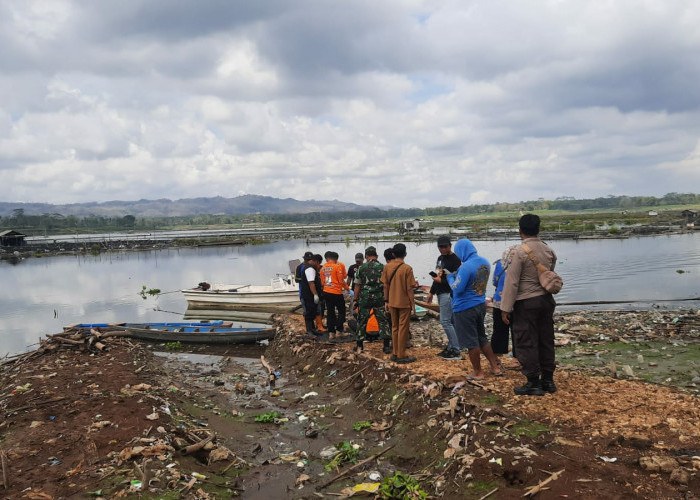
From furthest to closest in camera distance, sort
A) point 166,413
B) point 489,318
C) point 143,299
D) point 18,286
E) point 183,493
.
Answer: point 18,286 < point 143,299 < point 489,318 < point 166,413 < point 183,493

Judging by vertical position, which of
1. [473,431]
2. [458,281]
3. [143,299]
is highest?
[458,281]

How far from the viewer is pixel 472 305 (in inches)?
270

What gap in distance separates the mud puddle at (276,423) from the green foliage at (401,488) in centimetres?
60

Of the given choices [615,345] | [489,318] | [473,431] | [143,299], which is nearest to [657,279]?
[489,318]

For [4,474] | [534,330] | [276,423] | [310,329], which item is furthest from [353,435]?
[310,329]

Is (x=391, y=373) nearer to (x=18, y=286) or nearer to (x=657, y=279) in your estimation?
(x=657, y=279)

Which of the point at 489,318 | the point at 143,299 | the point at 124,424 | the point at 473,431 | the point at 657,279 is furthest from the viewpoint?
the point at 143,299

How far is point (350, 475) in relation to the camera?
18.7 feet

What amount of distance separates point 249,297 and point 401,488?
17.3m

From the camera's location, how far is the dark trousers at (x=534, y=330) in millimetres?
5684

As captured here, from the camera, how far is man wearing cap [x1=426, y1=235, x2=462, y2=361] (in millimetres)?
7590

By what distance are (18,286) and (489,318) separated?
3767 centimetres

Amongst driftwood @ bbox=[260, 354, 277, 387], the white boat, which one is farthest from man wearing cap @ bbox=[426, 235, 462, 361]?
the white boat

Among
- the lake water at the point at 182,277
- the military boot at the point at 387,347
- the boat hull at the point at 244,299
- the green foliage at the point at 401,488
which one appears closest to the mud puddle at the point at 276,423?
the green foliage at the point at 401,488
